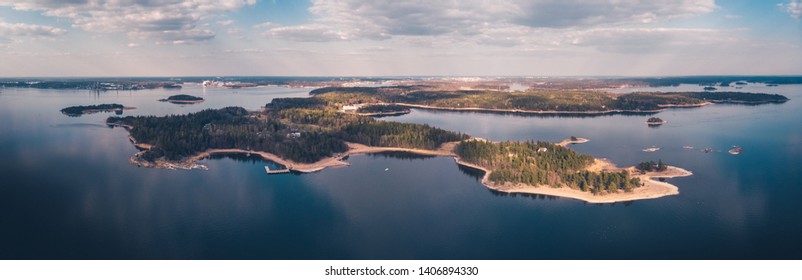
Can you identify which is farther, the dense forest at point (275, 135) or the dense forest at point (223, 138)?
the dense forest at point (275, 135)

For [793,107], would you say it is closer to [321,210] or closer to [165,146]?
[321,210]

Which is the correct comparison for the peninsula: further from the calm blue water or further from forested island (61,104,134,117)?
forested island (61,104,134,117)

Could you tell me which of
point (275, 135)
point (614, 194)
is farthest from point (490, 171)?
point (275, 135)

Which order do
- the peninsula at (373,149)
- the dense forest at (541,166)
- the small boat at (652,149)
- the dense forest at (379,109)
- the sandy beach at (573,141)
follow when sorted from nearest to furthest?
1. the dense forest at (541,166)
2. the peninsula at (373,149)
3. the small boat at (652,149)
4. the sandy beach at (573,141)
5. the dense forest at (379,109)

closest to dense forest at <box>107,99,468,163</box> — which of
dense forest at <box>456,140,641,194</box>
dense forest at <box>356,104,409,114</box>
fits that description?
dense forest at <box>456,140,641,194</box>

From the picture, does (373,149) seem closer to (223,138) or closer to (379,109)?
(223,138)

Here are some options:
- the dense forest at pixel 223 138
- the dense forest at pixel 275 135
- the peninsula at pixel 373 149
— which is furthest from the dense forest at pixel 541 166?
the dense forest at pixel 223 138

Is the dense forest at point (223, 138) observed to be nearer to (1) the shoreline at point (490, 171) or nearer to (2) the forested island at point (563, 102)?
(1) the shoreline at point (490, 171)
